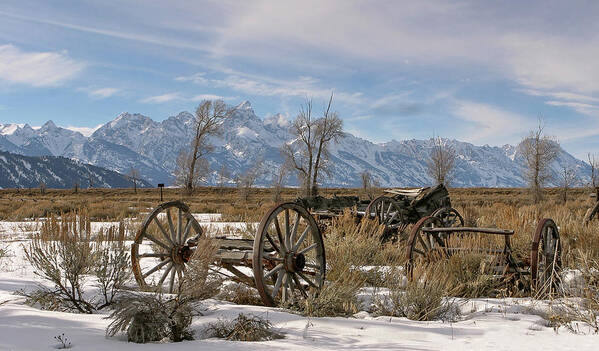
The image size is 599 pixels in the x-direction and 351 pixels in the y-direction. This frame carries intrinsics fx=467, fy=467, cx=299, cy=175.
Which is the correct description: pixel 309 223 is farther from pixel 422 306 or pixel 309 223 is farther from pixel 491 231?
pixel 491 231

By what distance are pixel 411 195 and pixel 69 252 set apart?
9246mm

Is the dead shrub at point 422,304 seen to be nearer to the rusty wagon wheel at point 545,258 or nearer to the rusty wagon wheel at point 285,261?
the rusty wagon wheel at point 285,261

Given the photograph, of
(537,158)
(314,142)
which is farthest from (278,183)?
(537,158)

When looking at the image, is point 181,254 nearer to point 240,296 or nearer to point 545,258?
point 240,296

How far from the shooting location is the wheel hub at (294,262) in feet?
17.3

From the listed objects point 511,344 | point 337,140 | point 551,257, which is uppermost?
point 337,140

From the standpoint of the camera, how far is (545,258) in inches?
239

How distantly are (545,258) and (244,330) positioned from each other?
4.25 meters

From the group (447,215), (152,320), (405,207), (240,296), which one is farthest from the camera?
(405,207)

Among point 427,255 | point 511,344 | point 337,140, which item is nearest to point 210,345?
point 511,344

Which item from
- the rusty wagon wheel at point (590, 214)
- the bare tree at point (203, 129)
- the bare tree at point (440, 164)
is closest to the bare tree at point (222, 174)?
the bare tree at point (203, 129)

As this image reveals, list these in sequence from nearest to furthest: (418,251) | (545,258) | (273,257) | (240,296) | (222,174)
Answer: (273,257) < (240,296) < (545,258) < (418,251) < (222,174)

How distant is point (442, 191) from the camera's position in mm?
12656

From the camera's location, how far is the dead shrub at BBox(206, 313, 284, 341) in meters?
3.89
